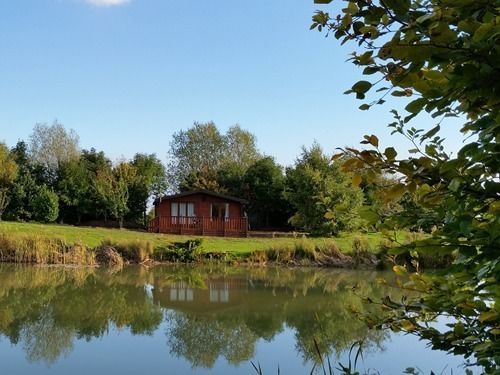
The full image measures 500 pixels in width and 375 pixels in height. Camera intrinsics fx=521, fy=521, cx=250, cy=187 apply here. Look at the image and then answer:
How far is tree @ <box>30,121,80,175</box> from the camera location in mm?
42312

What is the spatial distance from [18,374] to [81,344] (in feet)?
4.67

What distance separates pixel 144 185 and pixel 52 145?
1372 cm

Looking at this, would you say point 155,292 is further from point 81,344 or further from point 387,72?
point 387,72

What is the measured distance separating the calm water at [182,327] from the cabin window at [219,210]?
51.7 feet

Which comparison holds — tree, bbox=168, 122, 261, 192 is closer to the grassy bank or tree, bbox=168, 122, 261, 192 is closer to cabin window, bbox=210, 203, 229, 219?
cabin window, bbox=210, 203, 229, 219

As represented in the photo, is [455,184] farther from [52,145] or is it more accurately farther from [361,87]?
[52,145]

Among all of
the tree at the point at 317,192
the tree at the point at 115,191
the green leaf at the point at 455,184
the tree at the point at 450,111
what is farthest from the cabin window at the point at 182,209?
the green leaf at the point at 455,184

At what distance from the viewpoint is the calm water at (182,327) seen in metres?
6.55

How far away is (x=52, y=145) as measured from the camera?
4366 cm

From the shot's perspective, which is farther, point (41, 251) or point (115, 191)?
point (115, 191)

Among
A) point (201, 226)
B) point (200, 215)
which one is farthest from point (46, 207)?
point (201, 226)

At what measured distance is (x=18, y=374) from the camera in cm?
593

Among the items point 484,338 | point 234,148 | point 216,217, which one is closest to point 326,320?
point 484,338

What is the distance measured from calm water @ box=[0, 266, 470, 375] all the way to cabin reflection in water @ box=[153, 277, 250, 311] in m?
0.02
